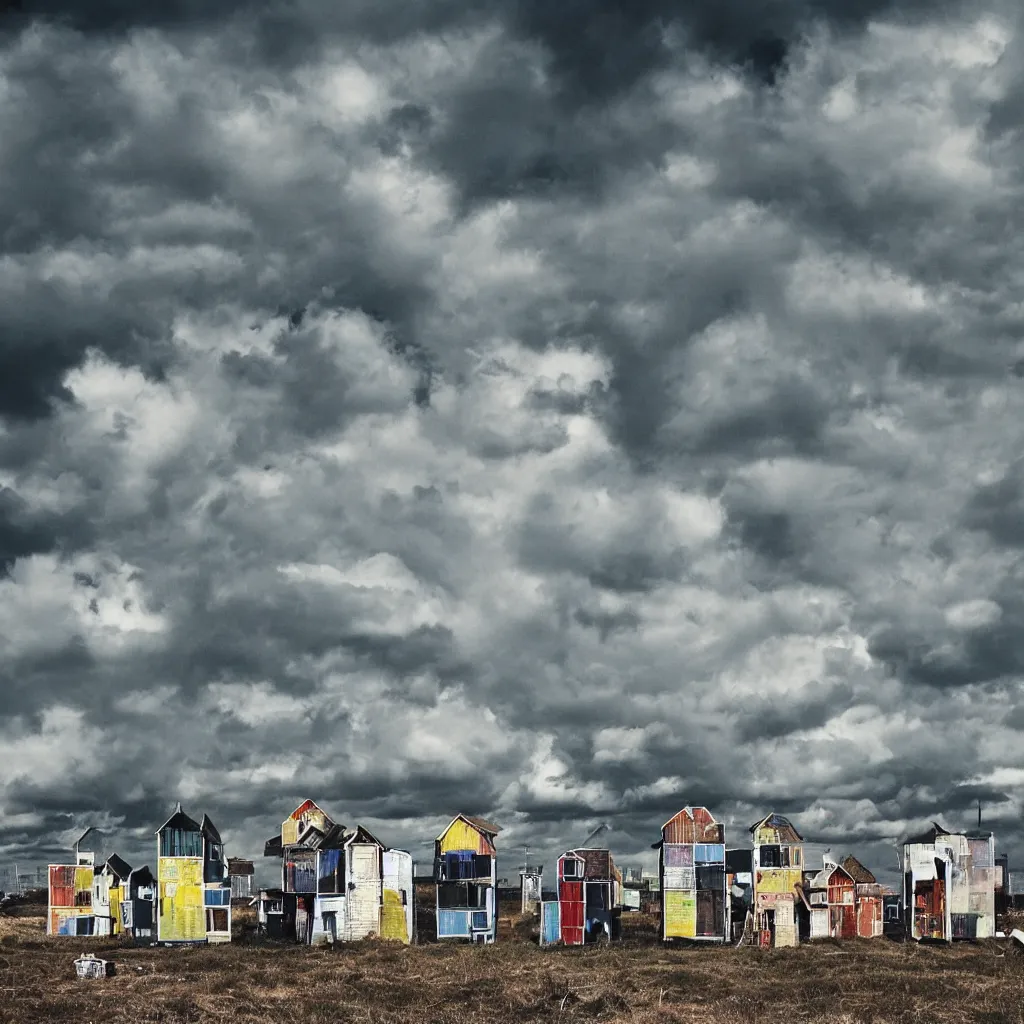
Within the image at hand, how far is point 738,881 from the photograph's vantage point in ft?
307

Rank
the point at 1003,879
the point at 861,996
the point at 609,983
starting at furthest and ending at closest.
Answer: the point at 1003,879 → the point at 609,983 → the point at 861,996

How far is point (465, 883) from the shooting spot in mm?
93188

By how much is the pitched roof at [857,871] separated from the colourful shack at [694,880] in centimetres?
1577

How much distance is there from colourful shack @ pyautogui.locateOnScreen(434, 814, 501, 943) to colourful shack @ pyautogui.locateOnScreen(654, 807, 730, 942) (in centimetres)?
1254

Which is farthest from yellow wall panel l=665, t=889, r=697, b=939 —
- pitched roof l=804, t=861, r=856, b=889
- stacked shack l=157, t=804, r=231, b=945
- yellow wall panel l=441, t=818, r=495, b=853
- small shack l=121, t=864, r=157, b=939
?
small shack l=121, t=864, r=157, b=939

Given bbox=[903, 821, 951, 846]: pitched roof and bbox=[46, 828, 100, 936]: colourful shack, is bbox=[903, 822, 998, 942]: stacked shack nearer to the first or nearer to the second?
bbox=[903, 821, 951, 846]: pitched roof

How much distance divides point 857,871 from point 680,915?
21.2 metres

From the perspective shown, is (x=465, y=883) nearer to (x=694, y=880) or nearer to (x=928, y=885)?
(x=694, y=880)

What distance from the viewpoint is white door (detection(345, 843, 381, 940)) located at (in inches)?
3556

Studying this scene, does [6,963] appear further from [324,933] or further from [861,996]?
[861,996]

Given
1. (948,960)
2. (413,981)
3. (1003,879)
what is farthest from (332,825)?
(1003,879)

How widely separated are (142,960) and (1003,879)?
8589cm

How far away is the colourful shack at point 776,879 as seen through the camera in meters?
90.2

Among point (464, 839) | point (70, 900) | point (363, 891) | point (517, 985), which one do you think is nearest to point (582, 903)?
point (464, 839)
